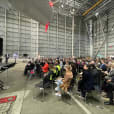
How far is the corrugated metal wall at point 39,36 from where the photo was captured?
1107cm

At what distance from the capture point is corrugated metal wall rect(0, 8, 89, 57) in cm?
1107

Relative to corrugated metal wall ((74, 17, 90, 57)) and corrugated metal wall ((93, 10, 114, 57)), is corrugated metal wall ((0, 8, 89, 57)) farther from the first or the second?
corrugated metal wall ((93, 10, 114, 57))

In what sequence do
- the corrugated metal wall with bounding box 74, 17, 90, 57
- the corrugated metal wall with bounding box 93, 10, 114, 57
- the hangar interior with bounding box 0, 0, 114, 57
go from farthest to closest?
the corrugated metal wall with bounding box 74, 17, 90, 57, the corrugated metal wall with bounding box 93, 10, 114, 57, the hangar interior with bounding box 0, 0, 114, 57

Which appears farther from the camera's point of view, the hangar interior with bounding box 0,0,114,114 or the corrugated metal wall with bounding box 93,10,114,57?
the corrugated metal wall with bounding box 93,10,114,57

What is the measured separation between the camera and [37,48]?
12.6 metres

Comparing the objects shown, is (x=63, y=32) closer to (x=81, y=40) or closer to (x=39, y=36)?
(x=81, y=40)

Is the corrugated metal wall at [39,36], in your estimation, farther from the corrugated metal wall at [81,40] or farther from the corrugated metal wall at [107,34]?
the corrugated metal wall at [107,34]

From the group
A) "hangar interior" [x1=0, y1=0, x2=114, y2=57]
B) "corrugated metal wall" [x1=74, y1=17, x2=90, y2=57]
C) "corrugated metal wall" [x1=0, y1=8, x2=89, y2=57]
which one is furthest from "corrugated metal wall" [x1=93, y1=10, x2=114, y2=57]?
"corrugated metal wall" [x1=0, y1=8, x2=89, y2=57]

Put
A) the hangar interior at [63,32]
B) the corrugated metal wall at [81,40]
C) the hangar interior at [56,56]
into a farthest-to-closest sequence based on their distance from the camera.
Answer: the corrugated metal wall at [81,40] → the hangar interior at [63,32] → the hangar interior at [56,56]

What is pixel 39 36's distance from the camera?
42.6ft

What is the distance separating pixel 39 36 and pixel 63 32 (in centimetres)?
517

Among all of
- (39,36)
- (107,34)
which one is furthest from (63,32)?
(107,34)

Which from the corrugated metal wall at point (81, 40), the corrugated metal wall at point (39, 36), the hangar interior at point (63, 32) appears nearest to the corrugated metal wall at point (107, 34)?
the hangar interior at point (63, 32)

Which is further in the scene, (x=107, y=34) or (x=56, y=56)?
(x=56, y=56)
